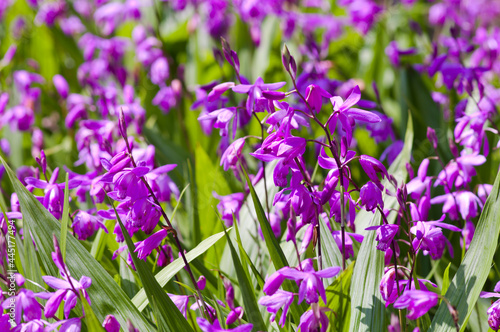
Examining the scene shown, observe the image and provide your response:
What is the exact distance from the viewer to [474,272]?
3.89ft

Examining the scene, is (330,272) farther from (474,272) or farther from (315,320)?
(474,272)

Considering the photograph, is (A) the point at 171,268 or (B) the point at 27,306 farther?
(A) the point at 171,268

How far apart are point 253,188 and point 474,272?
55cm

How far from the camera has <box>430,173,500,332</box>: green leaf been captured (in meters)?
1.14

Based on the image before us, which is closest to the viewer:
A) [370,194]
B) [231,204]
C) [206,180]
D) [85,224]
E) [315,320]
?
[315,320]

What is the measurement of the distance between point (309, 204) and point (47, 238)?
2.19ft

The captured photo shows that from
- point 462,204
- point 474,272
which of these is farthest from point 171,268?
point 462,204

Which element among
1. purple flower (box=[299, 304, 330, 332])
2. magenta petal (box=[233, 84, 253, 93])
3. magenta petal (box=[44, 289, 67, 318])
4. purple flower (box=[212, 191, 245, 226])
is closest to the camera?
purple flower (box=[299, 304, 330, 332])

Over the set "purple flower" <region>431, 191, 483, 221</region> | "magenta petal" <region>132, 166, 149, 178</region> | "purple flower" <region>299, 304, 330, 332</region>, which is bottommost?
"purple flower" <region>431, 191, 483, 221</region>

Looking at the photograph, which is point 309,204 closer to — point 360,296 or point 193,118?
point 360,296

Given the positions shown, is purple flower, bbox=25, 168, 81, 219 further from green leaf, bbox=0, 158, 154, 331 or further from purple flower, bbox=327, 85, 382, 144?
purple flower, bbox=327, 85, 382, 144

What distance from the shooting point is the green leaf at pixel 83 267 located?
3.90 ft

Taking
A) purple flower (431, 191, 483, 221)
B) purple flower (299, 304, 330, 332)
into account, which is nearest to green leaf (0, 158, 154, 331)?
purple flower (299, 304, 330, 332)

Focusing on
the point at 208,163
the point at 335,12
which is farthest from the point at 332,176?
the point at 335,12
